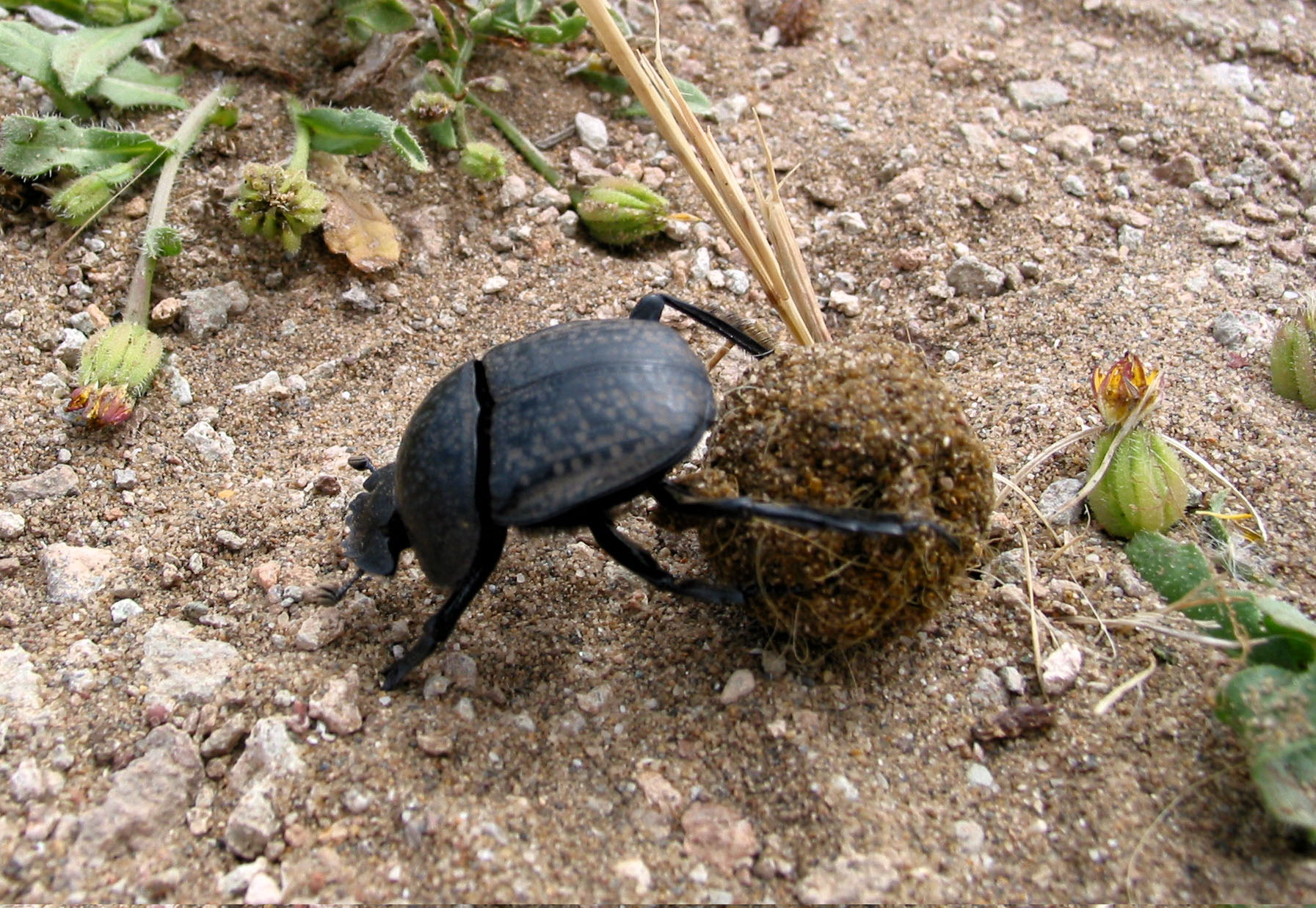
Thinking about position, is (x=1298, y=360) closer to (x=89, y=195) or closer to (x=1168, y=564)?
(x=1168, y=564)

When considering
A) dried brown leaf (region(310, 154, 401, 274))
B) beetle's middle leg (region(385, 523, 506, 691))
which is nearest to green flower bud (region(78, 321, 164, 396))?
dried brown leaf (region(310, 154, 401, 274))

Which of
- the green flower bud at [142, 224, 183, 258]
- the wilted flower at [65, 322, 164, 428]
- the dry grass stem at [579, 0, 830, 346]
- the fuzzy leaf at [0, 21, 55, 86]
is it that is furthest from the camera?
the fuzzy leaf at [0, 21, 55, 86]

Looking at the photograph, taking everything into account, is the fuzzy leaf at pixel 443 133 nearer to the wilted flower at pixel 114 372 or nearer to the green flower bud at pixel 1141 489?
the wilted flower at pixel 114 372

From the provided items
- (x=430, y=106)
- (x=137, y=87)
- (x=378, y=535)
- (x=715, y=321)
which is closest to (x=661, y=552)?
(x=715, y=321)

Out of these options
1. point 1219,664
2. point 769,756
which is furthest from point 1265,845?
point 769,756

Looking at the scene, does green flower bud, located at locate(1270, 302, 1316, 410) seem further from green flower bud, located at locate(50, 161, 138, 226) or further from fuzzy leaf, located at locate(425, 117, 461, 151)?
green flower bud, located at locate(50, 161, 138, 226)

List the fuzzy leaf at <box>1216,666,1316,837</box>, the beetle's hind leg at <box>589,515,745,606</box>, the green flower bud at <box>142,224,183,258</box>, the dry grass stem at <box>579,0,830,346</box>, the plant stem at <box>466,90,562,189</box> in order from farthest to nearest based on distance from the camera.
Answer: the plant stem at <box>466,90,562,189</box> < the green flower bud at <box>142,224,183,258</box> < the dry grass stem at <box>579,0,830,346</box> < the beetle's hind leg at <box>589,515,745,606</box> < the fuzzy leaf at <box>1216,666,1316,837</box>
